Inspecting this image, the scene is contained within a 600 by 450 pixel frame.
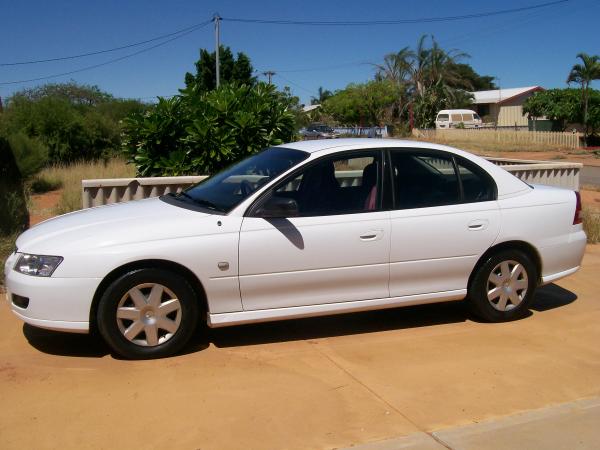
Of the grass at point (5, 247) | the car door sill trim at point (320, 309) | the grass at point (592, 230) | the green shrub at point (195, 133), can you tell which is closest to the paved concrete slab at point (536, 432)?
the car door sill trim at point (320, 309)

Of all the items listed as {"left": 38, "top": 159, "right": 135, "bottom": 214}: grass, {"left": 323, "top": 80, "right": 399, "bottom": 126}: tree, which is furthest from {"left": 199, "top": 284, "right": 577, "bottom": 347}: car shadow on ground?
{"left": 323, "top": 80, "right": 399, "bottom": 126}: tree

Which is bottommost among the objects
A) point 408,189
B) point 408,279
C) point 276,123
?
point 408,279

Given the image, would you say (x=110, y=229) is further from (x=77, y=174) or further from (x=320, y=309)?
(x=77, y=174)

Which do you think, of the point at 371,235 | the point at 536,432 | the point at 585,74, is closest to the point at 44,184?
the point at 371,235

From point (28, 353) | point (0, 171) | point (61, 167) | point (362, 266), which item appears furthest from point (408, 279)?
point (61, 167)

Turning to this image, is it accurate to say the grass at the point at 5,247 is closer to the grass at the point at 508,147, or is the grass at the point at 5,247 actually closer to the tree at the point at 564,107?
the grass at the point at 508,147

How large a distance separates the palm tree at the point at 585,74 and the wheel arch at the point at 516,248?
41118mm

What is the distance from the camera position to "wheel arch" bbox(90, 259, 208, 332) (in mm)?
4500

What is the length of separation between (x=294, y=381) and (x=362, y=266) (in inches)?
44.6

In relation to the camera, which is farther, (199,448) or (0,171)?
(0,171)

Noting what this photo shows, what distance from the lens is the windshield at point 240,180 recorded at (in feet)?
16.6

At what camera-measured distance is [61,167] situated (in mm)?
19188

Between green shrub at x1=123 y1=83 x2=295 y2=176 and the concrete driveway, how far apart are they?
4855 millimetres

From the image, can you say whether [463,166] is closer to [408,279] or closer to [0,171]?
[408,279]
